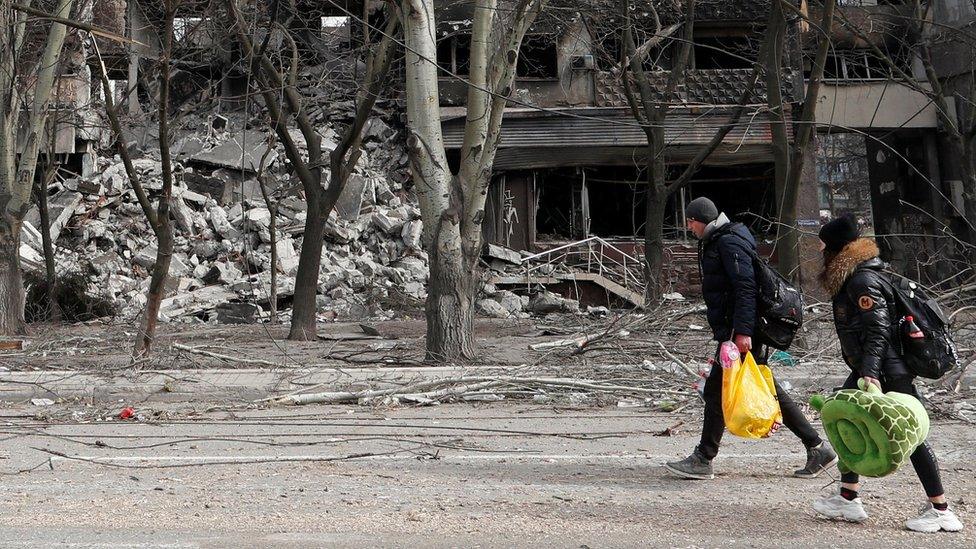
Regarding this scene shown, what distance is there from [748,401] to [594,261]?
63.5 feet

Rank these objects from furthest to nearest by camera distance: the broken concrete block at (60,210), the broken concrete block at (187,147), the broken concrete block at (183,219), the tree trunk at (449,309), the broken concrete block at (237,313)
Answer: the broken concrete block at (187,147), the broken concrete block at (183,219), the broken concrete block at (60,210), the broken concrete block at (237,313), the tree trunk at (449,309)

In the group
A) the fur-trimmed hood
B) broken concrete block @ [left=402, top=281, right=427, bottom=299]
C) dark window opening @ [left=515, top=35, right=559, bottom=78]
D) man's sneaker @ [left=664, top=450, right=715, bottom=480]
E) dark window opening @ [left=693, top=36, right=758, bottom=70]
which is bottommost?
man's sneaker @ [left=664, top=450, right=715, bottom=480]

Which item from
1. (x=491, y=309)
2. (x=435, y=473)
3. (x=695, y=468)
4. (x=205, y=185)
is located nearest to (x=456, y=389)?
(x=435, y=473)

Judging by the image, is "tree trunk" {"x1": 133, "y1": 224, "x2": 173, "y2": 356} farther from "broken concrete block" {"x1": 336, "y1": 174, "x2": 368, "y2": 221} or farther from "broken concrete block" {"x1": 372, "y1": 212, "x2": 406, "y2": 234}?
"broken concrete block" {"x1": 336, "y1": 174, "x2": 368, "y2": 221}

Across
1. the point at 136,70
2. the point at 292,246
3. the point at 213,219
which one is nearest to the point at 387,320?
the point at 292,246

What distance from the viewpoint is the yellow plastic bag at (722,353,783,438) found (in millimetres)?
5141

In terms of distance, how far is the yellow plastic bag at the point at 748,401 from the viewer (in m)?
5.14

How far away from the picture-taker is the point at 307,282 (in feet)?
47.9

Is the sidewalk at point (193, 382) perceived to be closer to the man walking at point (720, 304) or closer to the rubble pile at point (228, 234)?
the man walking at point (720, 304)

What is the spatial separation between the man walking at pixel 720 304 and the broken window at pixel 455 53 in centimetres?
2065

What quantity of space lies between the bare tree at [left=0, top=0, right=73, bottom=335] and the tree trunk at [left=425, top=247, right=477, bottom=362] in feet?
23.1

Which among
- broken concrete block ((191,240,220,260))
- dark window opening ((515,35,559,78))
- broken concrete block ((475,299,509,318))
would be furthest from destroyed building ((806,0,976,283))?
broken concrete block ((191,240,220,260))

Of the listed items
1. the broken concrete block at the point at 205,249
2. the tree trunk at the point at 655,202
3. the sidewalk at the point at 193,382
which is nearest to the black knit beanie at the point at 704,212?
the sidewalk at the point at 193,382

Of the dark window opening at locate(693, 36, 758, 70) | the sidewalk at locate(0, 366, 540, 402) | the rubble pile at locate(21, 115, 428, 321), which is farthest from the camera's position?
the dark window opening at locate(693, 36, 758, 70)
